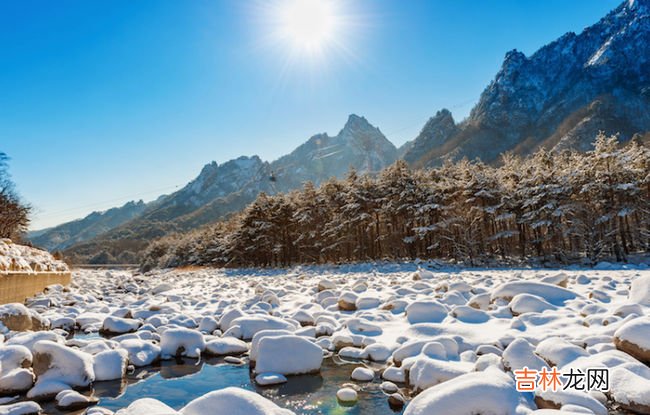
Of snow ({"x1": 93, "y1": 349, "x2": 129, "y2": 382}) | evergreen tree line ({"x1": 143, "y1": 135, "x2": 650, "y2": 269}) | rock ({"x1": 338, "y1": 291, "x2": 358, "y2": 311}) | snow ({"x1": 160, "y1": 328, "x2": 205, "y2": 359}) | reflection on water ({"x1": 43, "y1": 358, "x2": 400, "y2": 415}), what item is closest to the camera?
reflection on water ({"x1": 43, "y1": 358, "x2": 400, "y2": 415})

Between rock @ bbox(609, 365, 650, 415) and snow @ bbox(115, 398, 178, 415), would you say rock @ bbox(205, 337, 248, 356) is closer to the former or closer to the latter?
snow @ bbox(115, 398, 178, 415)

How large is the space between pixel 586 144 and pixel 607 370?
102 metres

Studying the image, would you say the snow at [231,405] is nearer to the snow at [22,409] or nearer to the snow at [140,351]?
the snow at [22,409]

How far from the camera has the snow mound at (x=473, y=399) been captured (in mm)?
3074

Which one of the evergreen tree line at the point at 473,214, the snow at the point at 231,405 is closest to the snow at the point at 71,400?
the snow at the point at 231,405

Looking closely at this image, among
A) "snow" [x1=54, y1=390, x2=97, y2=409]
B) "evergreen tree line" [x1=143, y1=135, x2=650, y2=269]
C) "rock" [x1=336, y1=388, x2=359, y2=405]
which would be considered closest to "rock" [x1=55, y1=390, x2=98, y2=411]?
"snow" [x1=54, y1=390, x2=97, y2=409]

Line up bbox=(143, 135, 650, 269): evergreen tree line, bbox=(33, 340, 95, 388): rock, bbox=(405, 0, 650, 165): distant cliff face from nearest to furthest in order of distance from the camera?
bbox=(33, 340, 95, 388): rock, bbox=(143, 135, 650, 269): evergreen tree line, bbox=(405, 0, 650, 165): distant cliff face

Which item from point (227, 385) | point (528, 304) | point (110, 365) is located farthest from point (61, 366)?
point (528, 304)

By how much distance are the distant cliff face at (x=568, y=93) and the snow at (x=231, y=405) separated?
107619mm

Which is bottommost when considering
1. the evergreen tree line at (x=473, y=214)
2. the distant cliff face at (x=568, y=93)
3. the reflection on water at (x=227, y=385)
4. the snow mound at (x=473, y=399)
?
the reflection on water at (x=227, y=385)

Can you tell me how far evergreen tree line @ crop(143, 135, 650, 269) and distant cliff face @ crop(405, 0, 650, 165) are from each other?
81.8m

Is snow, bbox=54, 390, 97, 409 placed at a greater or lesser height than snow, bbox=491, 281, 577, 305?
lesser

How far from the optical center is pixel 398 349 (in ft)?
16.9

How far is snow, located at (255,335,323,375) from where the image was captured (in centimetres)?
493
